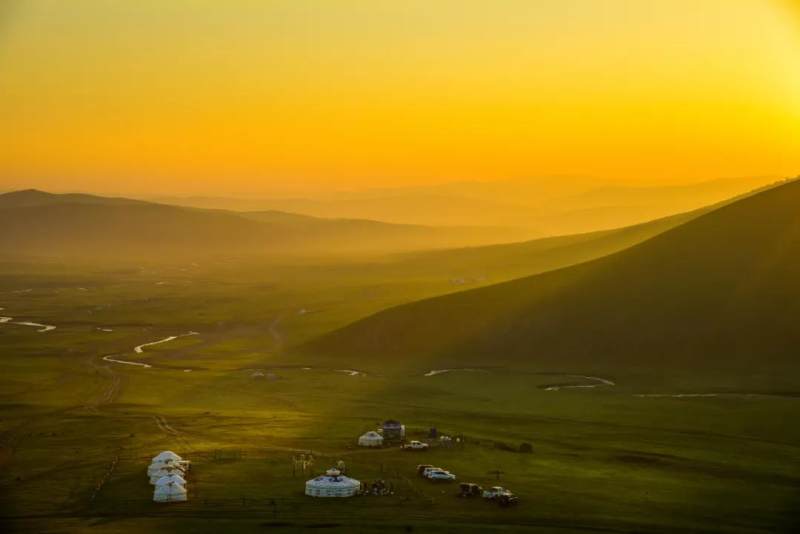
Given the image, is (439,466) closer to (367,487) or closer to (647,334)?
(367,487)

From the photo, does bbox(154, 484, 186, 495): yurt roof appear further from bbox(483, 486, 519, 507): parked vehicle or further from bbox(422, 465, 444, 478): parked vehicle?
bbox(483, 486, 519, 507): parked vehicle

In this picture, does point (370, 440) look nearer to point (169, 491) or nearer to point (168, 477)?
point (168, 477)

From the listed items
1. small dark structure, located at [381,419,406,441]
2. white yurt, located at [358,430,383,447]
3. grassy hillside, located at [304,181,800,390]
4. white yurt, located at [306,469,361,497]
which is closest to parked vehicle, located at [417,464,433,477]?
white yurt, located at [306,469,361,497]

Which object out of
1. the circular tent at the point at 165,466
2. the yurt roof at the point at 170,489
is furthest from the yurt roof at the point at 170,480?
the circular tent at the point at 165,466

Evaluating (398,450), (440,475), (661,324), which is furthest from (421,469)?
(661,324)

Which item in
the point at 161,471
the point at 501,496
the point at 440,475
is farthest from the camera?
the point at 440,475

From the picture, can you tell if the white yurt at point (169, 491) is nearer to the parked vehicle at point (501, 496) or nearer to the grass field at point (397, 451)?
the grass field at point (397, 451)
